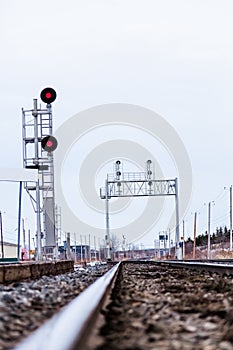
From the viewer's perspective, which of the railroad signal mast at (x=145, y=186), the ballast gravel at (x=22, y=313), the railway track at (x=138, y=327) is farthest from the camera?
the railroad signal mast at (x=145, y=186)

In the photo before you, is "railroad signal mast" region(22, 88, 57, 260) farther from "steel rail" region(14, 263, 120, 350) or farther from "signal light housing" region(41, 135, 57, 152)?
"steel rail" region(14, 263, 120, 350)

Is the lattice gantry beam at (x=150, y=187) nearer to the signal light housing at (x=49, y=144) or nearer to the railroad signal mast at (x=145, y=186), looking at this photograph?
the railroad signal mast at (x=145, y=186)

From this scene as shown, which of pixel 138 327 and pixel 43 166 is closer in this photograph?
pixel 138 327

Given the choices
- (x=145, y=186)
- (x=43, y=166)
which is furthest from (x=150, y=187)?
(x=43, y=166)

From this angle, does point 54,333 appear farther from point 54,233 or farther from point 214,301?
point 54,233

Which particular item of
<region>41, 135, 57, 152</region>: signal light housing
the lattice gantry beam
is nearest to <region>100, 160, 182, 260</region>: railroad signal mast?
the lattice gantry beam

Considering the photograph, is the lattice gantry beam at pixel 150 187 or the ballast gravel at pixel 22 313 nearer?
the ballast gravel at pixel 22 313

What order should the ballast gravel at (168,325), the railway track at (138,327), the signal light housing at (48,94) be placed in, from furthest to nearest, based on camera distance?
the signal light housing at (48,94) < the ballast gravel at (168,325) < the railway track at (138,327)

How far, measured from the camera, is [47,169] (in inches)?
984

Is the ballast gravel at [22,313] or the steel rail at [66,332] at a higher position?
the steel rail at [66,332]

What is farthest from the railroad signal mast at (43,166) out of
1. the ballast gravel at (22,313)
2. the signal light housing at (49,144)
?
the ballast gravel at (22,313)

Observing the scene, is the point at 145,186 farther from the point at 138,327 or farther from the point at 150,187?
the point at 138,327

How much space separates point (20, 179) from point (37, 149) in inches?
62.3

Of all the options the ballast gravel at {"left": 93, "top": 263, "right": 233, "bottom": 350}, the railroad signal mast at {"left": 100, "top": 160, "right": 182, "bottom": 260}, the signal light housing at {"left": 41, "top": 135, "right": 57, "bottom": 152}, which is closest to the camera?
the ballast gravel at {"left": 93, "top": 263, "right": 233, "bottom": 350}
